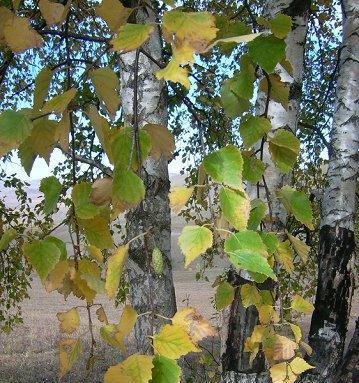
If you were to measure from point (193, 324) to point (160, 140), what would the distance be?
362mm

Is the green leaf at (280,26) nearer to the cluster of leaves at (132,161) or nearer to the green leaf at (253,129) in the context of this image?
the cluster of leaves at (132,161)

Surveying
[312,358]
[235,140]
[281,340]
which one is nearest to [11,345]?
[235,140]

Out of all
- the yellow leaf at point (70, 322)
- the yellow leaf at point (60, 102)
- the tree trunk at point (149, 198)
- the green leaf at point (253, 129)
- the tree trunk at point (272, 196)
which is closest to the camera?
the yellow leaf at point (60, 102)

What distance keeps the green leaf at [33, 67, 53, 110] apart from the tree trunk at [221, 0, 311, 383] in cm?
174

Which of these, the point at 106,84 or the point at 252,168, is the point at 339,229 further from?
the point at 106,84

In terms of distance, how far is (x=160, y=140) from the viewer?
0.92m

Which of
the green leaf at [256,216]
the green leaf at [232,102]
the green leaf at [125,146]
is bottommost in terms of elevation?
the green leaf at [256,216]

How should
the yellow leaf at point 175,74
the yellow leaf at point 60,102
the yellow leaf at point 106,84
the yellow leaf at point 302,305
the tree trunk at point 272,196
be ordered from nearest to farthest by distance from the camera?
the yellow leaf at point 175,74 < the yellow leaf at point 60,102 < the yellow leaf at point 106,84 < the yellow leaf at point 302,305 < the tree trunk at point 272,196

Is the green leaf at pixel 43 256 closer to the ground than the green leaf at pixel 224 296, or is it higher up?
higher up

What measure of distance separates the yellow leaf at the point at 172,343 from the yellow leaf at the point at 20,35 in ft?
1.69

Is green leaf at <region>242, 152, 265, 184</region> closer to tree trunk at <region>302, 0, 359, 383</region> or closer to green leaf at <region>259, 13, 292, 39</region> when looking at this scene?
green leaf at <region>259, 13, 292, 39</region>

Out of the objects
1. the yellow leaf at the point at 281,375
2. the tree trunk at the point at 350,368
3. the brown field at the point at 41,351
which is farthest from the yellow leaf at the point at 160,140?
the brown field at the point at 41,351

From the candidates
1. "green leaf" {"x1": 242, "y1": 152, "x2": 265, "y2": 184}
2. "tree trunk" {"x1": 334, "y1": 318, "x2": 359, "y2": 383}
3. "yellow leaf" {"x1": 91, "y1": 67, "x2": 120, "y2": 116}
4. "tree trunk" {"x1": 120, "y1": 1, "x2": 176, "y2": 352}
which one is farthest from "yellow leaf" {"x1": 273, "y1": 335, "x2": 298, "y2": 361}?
"tree trunk" {"x1": 334, "y1": 318, "x2": 359, "y2": 383}

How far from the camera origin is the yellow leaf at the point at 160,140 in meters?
0.90
